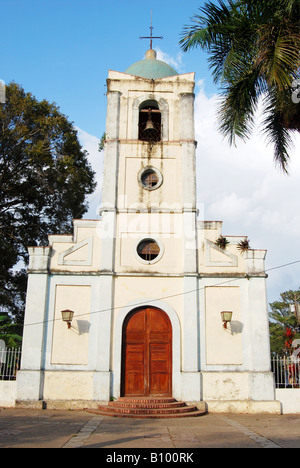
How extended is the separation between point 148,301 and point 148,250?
1881mm

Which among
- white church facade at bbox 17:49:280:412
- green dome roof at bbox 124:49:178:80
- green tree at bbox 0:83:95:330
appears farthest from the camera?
green tree at bbox 0:83:95:330

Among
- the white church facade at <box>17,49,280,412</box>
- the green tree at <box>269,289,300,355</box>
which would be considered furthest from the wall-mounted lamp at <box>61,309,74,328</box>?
the green tree at <box>269,289,300,355</box>

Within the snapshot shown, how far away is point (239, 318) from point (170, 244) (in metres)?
3.51

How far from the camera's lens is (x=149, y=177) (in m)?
16.3

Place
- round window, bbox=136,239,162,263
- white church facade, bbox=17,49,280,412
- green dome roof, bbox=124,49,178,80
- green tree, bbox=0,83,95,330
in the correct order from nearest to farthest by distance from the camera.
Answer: white church facade, bbox=17,49,280,412
round window, bbox=136,239,162,263
green dome roof, bbox=124,49,178,80
green tree, bbox=0,83,95,330

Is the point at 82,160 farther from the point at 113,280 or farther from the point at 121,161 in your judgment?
the point at 113,280

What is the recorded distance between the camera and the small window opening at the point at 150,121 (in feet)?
55.5

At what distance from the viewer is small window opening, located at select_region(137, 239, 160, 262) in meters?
15.4

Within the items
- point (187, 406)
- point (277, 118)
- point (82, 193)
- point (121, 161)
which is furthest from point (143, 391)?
point (82, 193)

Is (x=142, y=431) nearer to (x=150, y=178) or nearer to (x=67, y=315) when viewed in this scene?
(x=67, y=315)

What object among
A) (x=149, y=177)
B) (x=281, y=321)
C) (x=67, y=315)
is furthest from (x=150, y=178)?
(x=281, y=321)

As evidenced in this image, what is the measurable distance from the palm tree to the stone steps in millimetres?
7733

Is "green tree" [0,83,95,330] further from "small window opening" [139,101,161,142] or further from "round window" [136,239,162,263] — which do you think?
"round window" [136,239,162,263]

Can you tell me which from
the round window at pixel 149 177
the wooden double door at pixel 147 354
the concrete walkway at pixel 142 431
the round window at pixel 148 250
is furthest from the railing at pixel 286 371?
the round window at pixel 149 177
